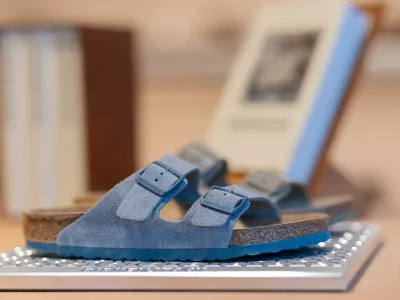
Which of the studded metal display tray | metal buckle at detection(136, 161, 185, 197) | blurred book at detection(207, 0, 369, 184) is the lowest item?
the studded metal display tray

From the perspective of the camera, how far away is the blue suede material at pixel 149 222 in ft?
1.99

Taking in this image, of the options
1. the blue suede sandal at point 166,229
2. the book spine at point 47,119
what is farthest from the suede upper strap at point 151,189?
the book spine at point 47,119

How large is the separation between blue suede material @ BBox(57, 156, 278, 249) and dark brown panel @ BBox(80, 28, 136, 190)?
1.31 ft

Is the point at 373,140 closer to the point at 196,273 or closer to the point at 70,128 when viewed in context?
the point at 70,128

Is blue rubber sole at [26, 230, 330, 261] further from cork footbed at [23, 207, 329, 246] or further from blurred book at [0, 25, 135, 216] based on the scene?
blurred book at [0, 25, 135, 216]

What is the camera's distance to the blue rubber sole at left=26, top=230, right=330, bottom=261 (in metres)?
0.61

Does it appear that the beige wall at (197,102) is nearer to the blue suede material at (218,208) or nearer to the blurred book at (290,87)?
the blurred book at (290,87)

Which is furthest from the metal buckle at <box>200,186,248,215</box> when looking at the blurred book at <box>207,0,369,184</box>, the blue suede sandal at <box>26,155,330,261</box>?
the blurred book at <box>207,0,369,184</box>

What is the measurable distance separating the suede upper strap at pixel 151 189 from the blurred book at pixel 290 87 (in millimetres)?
343

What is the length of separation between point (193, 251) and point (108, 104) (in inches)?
22.1

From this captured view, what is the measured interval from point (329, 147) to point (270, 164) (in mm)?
76

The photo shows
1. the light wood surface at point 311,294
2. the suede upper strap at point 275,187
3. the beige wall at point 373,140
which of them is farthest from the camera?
the beige wall at point 373,140

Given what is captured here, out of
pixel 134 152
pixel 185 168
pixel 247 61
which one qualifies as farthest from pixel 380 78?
pixel 185 168

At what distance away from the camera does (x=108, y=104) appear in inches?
44.7
